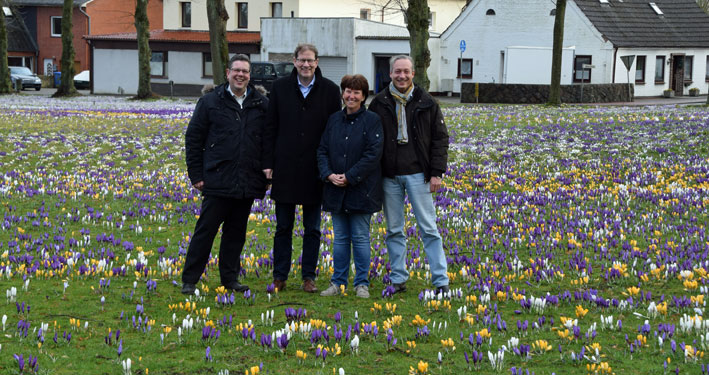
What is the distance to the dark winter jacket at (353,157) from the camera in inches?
352

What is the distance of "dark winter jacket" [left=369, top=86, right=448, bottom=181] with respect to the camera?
29.8ft

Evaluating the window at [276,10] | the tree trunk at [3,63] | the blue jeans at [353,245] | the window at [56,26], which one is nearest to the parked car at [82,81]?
the window at [56,26]

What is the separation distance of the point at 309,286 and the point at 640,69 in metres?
63.1

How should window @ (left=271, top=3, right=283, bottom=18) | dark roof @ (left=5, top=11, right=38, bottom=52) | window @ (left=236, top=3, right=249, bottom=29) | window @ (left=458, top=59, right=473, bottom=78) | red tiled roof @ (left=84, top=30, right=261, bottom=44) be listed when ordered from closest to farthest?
window @ (left=458, top=59, right=473, bottom=78), red tiled roof @ (left=84, top=30, right=261, bottom=44), window @ (left=271, top=3, right=283, bottom=18), window @ (left=236, top=3, right=249, bottom=29), dark roof @ (left=5, top=11, right=38, bottom=52)

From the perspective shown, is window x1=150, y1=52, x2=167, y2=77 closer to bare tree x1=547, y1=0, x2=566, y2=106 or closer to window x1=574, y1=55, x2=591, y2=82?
window x1=574, y1=55, x2=591, y2=82

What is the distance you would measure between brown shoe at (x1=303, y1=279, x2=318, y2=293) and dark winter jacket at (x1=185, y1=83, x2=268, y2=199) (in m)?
1.05

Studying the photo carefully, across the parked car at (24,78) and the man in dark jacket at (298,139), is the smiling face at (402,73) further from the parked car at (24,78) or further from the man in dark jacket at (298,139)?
the parked car at (24,78)

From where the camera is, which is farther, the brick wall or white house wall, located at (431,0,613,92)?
the brick wall

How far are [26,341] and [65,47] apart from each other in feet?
175

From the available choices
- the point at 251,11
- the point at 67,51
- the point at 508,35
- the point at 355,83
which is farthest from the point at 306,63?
the point at 251,11

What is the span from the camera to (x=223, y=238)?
9500 mm

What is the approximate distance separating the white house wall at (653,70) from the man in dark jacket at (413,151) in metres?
58.7

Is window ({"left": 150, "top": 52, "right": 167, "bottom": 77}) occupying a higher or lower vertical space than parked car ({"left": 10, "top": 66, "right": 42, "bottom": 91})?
higher

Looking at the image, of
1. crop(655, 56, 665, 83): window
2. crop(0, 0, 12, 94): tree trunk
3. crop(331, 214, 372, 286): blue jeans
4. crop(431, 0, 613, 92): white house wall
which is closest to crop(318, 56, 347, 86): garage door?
crop(431, 0, 613, 92): white house wall
